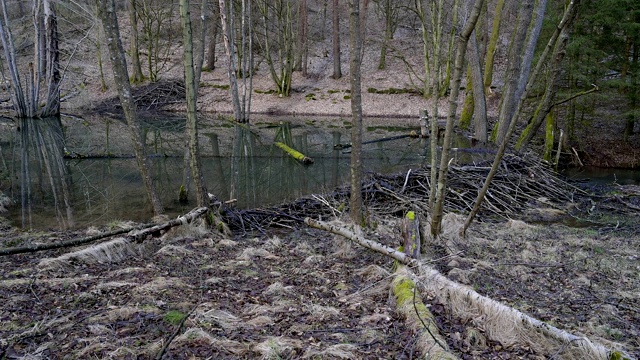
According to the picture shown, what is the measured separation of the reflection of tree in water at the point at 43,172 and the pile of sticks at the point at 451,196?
3.64 meters

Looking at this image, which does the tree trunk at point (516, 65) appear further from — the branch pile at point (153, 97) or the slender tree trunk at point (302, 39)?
the branch pile at point (153, 97)

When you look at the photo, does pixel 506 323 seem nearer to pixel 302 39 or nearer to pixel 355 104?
pixel 355 104

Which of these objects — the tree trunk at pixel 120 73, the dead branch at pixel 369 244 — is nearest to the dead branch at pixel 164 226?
the tree trunk at pixel 120 73

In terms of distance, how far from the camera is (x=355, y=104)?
224 inches

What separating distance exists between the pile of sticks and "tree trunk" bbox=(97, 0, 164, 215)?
59.4 inches

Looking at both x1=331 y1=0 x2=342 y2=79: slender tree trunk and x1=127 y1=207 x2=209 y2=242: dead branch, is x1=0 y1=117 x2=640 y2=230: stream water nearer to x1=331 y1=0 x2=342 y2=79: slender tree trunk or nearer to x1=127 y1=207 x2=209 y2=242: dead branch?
x1=127 y1=207 x2=209 y2=242: dead branch

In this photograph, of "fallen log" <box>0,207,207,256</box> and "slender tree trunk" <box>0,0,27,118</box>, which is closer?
"fallen log" <box>0,207,207,256</box>

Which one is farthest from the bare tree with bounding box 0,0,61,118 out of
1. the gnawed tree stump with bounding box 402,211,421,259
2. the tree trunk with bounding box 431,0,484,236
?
the gnawed tree stump with bounding box 402,211,421,259

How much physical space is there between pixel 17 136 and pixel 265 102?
12.5 m

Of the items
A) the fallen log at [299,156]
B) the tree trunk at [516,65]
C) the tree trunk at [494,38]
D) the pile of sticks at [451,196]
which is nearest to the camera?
the pile of sticks at [451,196]

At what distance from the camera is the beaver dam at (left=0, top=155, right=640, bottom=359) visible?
2941 millimetres

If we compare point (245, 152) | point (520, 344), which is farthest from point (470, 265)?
point (245, 152)

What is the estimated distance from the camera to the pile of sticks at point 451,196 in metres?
7.92

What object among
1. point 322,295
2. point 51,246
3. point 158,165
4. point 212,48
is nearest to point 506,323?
point 322,295
